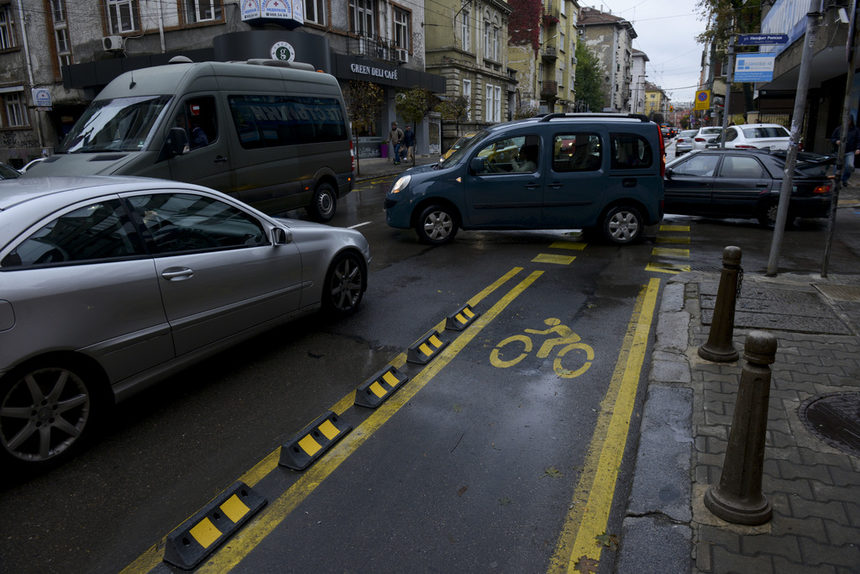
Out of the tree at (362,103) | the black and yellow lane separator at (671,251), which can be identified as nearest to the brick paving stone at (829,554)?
the black and yellow lane separator at (671,251)

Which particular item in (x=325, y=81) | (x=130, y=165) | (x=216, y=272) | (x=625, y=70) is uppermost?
(x=625, y=70)

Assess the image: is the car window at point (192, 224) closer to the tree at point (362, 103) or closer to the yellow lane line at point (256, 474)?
the yellow lane line at point (256, 474)

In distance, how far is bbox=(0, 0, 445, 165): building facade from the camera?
23.5m

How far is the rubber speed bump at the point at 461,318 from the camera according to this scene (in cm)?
585

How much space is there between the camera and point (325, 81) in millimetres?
12180

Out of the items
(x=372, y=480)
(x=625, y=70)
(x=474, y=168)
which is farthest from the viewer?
(x=625, y=70)

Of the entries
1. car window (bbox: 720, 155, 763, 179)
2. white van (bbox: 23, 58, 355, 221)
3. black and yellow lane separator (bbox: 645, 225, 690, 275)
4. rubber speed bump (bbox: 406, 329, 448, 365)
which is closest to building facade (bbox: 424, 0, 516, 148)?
car window (bbox: 720, 155, 763, 179)

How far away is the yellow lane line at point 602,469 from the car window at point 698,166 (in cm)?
785

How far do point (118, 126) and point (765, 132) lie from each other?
71.3ft

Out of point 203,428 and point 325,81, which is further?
point 325,81

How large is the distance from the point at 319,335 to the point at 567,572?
11.7 feet

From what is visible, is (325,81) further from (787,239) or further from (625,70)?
(625,70)

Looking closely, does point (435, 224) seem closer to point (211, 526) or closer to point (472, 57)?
point (211, 526)

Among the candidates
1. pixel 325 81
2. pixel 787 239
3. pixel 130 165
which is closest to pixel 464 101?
pixel 325 81
